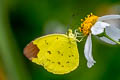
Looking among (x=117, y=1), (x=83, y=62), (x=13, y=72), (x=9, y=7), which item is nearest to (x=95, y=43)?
(x=83, y=62)

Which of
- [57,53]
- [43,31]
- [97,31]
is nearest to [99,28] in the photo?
[97,31]

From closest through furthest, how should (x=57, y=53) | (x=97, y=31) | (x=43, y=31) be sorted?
1. (x=97, y=31)
2. (x=57, y=53)
3. (x=43, y=31)

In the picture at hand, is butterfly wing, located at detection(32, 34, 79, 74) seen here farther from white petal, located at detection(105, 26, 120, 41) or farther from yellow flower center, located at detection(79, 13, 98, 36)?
white petal, located at detection(105, 26, 120, 41)

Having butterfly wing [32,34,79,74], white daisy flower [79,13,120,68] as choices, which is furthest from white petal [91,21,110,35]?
butterfly wing [32,34,79,74]

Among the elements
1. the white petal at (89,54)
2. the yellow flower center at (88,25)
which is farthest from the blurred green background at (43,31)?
the white petal at (89,54)

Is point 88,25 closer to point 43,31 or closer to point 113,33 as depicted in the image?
point 113,33

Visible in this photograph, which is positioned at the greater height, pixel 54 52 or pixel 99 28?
pixel 99 28

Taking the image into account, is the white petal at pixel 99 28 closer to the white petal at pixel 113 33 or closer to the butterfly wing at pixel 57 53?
the white petal at pixel 113 33
